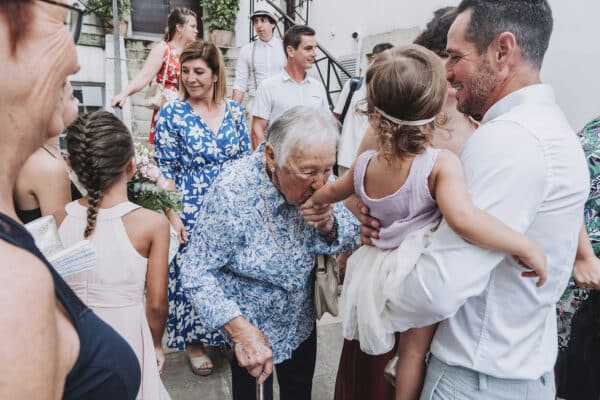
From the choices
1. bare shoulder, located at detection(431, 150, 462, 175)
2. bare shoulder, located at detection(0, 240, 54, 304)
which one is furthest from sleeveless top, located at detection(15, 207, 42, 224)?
bare shoulder, located at detection(431, 150, 462, 175)

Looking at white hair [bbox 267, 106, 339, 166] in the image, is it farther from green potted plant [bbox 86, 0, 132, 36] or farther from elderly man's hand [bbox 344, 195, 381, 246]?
green potted plant [bbox 86, 0, 132, 36]

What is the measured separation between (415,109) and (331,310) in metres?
0.91

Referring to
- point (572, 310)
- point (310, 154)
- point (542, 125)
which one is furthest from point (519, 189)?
point (572, 310)

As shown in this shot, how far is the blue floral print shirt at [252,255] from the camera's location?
1.70 meters

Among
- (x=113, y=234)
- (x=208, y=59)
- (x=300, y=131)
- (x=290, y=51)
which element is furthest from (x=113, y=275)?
(x=290, y=51)

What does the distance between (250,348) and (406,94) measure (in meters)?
1.10

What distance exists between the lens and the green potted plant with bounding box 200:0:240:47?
9.55 meters

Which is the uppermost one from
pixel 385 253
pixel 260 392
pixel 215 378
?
pixel 385 253

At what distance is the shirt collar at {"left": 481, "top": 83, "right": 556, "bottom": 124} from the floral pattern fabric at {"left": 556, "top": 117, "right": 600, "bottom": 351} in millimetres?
976

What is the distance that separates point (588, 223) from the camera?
1.97 meters

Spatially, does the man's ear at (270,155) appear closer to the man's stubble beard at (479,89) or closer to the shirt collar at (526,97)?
the man's stubble beard at (479,89)

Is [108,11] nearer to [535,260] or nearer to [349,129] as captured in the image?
[349,129]

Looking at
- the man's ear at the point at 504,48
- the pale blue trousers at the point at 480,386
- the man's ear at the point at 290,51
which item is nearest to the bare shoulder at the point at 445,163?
the man's ear at the point at 504,48

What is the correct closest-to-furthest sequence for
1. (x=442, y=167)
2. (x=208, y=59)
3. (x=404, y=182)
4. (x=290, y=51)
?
(x=442, y=167), (x=404, y=182), (x=208, y=59), (x=290, y=51)
